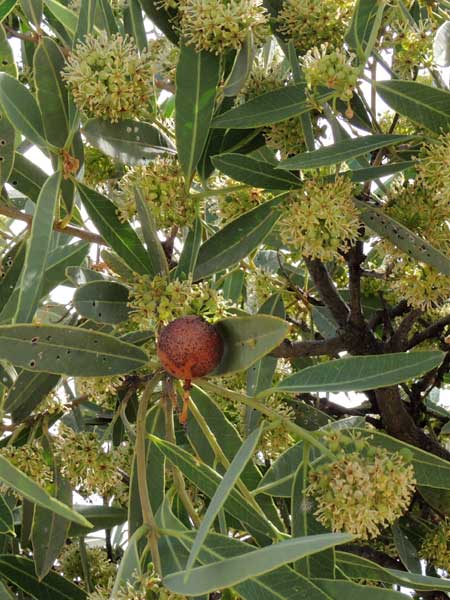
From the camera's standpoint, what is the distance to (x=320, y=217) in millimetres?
1555

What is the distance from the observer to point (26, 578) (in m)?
1.83

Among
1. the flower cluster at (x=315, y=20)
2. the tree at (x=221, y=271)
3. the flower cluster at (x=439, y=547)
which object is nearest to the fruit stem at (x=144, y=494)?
the tree at (x=221, y=271)


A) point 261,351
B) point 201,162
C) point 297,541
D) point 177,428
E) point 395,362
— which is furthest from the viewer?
point 177,428

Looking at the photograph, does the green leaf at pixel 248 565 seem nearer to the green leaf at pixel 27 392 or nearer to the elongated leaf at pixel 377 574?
the elongated leaf at pixel 377 574

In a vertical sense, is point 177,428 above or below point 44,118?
below

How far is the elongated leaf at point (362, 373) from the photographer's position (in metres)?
1.44

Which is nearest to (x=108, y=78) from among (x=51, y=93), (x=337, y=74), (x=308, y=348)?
(x=51, y=93)

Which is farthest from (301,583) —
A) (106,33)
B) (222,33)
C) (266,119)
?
(106,33)

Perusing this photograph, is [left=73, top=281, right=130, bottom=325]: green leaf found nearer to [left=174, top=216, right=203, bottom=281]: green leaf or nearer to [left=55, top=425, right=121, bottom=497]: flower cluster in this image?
[left=174, top=216, right=203, bottom=281]: green leaf

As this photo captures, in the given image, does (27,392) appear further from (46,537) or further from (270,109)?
(270,109)

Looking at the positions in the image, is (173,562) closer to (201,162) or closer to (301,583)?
(301,583)

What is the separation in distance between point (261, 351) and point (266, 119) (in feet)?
1.31

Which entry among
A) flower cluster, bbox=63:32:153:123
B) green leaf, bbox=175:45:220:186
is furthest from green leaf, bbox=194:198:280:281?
flower cluster, bbox=63:32:153:123

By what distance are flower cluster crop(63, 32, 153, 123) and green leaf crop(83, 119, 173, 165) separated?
0.02 m
